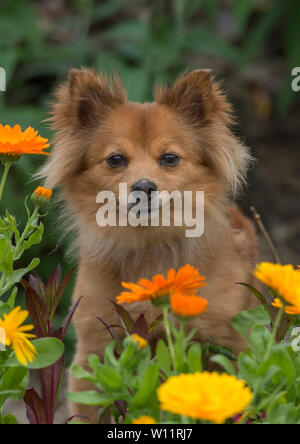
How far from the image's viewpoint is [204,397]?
111 cm

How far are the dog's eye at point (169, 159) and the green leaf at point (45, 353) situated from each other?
4.32 ft

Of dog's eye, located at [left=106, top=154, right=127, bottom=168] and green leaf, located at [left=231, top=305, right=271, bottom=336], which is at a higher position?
dog's eye, located at [left=106, top=154, right=127, bottom=168]

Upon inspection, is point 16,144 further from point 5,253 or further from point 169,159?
point 169,159

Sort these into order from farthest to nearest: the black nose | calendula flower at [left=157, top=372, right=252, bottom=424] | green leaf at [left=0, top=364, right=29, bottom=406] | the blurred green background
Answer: the blurred green background → the black nose → green leaf at [left=0, top=364, right=29, bottom=406] → calendula flower at [left=157, top=372, right=252, bottom=424]

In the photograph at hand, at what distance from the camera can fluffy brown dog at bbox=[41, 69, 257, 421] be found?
268 centimetres

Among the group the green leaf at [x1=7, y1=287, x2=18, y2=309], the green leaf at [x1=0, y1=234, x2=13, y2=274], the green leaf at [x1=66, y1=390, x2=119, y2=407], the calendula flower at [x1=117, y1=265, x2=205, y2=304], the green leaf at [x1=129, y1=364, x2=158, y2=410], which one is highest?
the green leaf at [x1=0, y1=234, x2=13, y2=274]

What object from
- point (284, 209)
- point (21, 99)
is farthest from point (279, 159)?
point (21, 99)

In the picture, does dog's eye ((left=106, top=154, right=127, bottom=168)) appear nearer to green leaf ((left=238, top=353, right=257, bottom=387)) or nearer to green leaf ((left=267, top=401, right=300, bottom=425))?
green leaf ((left=238, top=353, right=257, bottom=387))

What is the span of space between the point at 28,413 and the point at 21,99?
4.25m

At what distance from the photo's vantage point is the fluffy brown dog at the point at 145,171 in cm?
268

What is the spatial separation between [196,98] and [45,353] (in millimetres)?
1551

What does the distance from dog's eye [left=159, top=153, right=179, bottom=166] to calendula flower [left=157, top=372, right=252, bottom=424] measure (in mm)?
1582

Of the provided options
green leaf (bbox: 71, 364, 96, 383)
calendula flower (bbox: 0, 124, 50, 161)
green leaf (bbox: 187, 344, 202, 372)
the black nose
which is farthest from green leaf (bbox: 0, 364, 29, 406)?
the black nose

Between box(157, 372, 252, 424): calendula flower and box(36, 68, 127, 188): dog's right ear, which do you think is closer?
box(157, 372, 252, 424): calendula flower
